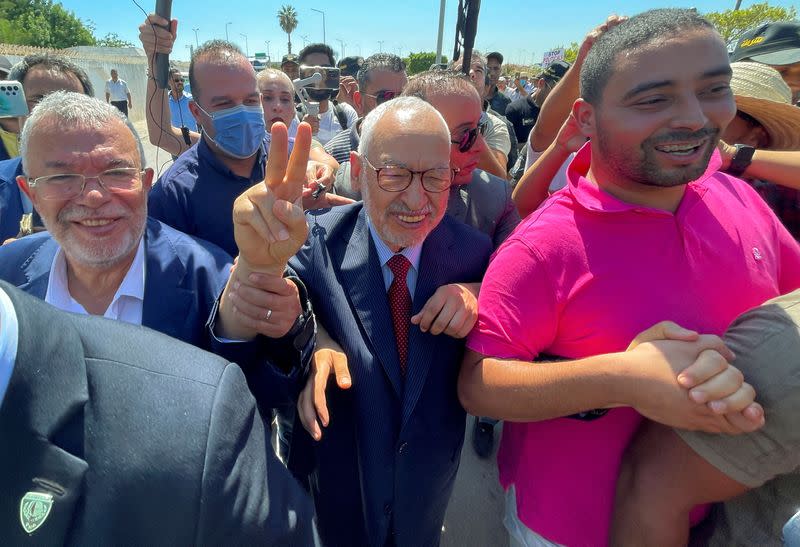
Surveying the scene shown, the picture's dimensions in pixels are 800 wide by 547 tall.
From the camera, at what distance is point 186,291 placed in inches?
56.6

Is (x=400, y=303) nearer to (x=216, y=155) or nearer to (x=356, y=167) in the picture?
(x=356, y=167)

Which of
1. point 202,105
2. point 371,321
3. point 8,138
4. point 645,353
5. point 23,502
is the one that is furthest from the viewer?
point 8,138

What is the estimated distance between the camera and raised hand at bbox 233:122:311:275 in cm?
101

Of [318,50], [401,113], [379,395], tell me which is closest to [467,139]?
Result: [401,113]

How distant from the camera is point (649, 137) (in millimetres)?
1143

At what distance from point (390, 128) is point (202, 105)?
1.44 meters

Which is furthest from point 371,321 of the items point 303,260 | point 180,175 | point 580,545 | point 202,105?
point 202,105

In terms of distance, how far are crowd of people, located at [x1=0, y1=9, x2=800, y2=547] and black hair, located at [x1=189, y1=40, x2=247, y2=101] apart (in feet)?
3.33

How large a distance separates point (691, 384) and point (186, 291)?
141cm

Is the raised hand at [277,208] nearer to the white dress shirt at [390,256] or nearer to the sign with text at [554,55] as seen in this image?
the white dress shirt at [390,256]

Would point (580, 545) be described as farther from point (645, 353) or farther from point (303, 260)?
point (303, 260)

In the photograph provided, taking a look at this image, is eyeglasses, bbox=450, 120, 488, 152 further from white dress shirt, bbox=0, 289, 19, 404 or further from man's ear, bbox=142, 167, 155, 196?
white dress shirt, bbox=0, 289, 19, 404

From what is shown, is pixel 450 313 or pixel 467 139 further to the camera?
pixel 467 139

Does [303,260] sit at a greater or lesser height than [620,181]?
lesser
